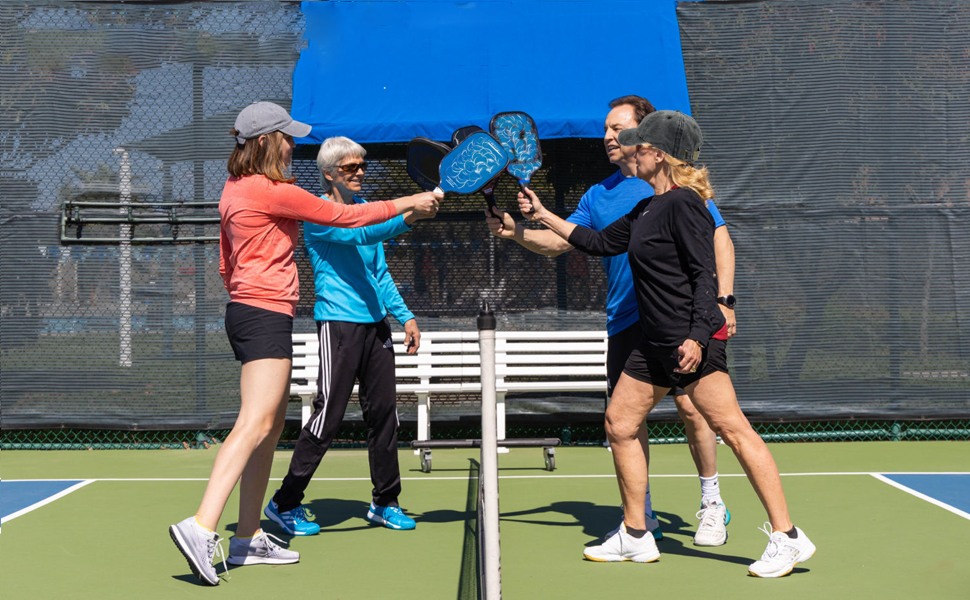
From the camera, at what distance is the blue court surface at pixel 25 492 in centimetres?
487

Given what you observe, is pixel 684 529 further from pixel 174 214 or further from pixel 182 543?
pixel 174 214

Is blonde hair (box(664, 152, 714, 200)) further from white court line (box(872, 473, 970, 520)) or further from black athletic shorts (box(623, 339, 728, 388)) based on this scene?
white court line (box(872, 473, 970, 520))

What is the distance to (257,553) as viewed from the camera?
3.71 m

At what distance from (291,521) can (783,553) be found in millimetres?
2282

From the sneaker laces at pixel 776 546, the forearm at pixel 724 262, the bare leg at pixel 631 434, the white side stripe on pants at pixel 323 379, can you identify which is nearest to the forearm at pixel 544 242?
the forearm at pixel 724 262

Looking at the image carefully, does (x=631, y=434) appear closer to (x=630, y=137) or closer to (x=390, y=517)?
(x=630, y=137)

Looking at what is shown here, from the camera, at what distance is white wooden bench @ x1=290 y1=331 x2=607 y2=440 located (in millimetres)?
6566

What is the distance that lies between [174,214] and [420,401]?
2380 millimetres

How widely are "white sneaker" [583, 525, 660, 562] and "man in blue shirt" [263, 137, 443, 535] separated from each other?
42.1 inches

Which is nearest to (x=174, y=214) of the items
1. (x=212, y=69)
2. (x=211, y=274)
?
(x=211, y=274)

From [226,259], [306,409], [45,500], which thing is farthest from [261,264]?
[306,409]

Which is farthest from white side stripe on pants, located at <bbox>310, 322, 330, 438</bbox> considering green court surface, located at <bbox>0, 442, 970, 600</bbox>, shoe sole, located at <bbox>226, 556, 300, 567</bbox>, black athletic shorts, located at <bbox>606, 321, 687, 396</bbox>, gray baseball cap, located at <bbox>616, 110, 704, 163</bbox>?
gray baseball cap, located at <bbox>616, 110, 704, 163</bbox>

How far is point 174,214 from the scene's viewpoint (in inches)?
262

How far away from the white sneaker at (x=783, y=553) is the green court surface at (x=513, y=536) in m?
0.05
